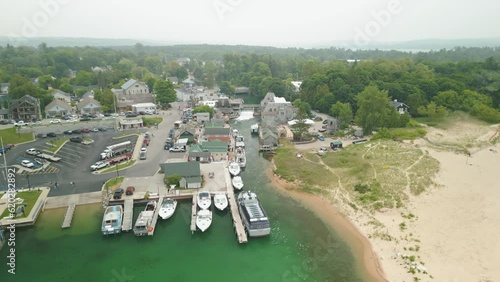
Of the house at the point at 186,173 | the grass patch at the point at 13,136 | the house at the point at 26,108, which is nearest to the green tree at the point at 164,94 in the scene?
the house at the point at 26,108

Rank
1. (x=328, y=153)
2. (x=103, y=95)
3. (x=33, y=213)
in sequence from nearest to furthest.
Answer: (x=33, y=213)
(x=328, y=153)
(x=103, y=95)

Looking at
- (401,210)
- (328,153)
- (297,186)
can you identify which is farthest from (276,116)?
(401,210)

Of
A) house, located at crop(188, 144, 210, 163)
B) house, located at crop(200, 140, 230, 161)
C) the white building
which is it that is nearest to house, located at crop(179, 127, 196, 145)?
house, located at crop(200, 140, 230, 161)

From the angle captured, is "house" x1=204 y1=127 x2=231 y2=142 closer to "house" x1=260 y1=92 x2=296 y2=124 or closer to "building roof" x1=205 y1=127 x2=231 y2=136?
"building roof" x1=205 y1=127 x2=231 y2=136

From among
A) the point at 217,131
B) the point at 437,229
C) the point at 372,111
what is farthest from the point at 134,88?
the point at 437,229

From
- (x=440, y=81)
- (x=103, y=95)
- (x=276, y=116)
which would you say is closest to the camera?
(x=276, y=116)

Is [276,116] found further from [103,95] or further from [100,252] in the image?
[100,252]

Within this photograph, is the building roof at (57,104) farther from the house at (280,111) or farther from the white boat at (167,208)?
the white boat at (167,208)

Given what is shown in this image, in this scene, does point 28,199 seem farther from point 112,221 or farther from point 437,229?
point 437,229
